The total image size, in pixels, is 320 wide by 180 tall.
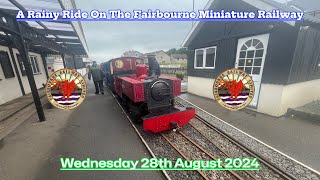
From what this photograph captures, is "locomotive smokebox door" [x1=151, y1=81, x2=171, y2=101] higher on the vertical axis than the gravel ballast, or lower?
higher

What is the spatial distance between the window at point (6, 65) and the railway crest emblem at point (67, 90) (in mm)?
8313

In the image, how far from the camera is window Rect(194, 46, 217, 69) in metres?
8.78

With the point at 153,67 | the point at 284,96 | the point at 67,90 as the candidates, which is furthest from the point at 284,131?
the point at 67,90

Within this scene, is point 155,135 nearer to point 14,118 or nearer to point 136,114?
point 136,114

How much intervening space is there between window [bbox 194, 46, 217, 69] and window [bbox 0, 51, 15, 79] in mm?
12104

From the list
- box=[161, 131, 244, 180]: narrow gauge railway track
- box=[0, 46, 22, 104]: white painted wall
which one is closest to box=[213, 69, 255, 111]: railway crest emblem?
box=[161, 131, 244, 180]: narrow gauge railway track

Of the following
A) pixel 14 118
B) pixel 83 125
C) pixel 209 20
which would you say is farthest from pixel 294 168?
pixel 14 118

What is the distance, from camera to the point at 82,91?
3641 millimetres

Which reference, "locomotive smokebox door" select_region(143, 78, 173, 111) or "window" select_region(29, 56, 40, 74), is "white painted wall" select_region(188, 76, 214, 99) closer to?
"locomotive smokebox door" select_region(143, 78, 173, 111)

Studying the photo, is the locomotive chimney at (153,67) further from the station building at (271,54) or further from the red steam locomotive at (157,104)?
the station building at (271,54)

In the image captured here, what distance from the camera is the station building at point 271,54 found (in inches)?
219

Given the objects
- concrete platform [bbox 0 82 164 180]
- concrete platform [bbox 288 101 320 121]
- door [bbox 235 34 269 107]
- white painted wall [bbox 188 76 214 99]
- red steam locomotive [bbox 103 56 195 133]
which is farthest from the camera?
white painted wall [bbox 188 76 214 99]

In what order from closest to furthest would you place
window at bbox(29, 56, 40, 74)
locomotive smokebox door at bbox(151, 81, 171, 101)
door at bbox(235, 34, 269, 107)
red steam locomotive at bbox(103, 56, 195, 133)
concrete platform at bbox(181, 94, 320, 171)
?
concrete platform at bbox(181, 94, 320, 171) → red steam locomotive at bbox(103, 56, 195, 133) → locomotive smokebox door at bbox(151, 81, 171, 101) → door at bbox(235, 34, 269, 107) → window at bbox(29, 56, 40, 74)

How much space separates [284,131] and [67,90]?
7.00 m
